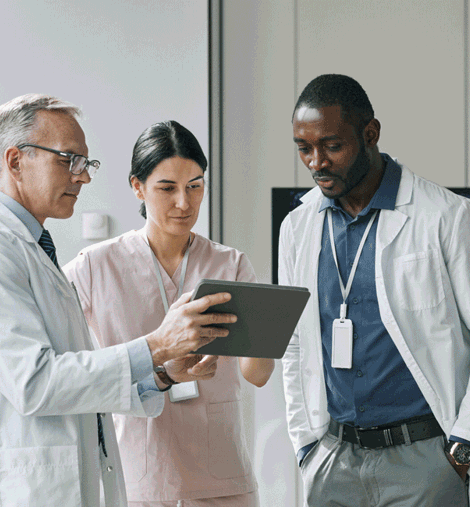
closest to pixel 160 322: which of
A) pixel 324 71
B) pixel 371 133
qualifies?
pixel 371 133

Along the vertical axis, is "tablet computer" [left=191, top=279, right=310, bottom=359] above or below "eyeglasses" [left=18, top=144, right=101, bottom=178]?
below

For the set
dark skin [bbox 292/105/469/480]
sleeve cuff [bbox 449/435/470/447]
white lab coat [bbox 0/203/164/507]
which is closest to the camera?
white lab coat [bbox 0/203/164/507]

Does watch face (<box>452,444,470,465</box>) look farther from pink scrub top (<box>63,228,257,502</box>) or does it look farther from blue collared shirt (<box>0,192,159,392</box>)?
blue collared shirt (<box>0,192,159,392</box>)

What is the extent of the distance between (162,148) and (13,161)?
59cm

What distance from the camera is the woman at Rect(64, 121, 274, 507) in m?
1.86

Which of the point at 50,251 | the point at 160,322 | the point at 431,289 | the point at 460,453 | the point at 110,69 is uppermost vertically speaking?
the point at 110,69

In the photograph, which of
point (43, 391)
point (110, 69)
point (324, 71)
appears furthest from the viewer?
point (324, 71)

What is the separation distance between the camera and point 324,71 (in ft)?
10.7

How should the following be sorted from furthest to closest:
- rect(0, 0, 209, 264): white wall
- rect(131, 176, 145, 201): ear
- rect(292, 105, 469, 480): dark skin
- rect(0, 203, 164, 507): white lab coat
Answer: rect(0, 0, 209, 264): white wall → rect(131, 176, 145, 201): ear → rect(292, 105, 469, 480): dark skin → rect(0, 203, 164, 507): white lab coat

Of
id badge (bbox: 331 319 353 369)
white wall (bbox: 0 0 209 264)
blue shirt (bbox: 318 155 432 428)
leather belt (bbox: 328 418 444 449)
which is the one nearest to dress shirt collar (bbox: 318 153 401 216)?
blue shirt (bbox: 318 155 432 428)

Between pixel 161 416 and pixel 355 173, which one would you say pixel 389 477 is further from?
pixel 355 173

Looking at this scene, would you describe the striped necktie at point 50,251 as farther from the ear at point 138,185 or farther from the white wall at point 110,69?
the white wall at point 110,69

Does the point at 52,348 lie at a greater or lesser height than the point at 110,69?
lesser

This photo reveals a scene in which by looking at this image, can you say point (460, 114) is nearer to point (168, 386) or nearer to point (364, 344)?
point (364, 344)
